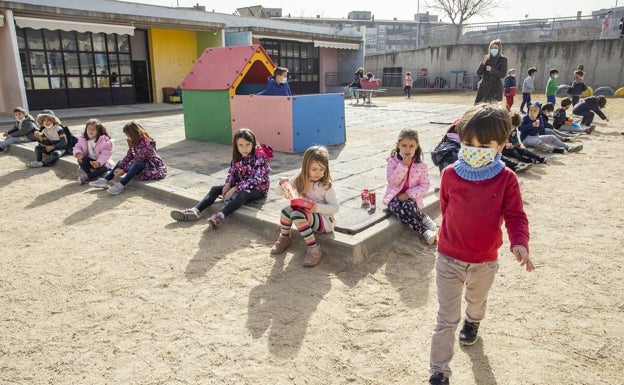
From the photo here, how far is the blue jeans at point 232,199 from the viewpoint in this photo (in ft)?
14.7

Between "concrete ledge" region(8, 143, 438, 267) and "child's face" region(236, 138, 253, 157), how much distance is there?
57 cm

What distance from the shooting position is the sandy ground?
2426mm

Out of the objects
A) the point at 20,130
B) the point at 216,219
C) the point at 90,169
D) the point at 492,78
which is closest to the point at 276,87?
the point at 90,169

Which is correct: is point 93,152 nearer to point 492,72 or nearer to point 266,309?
point 266,309

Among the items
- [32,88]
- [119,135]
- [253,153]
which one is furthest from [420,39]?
[253,153]

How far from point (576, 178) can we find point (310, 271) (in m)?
4.64

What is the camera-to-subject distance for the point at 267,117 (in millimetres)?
7809

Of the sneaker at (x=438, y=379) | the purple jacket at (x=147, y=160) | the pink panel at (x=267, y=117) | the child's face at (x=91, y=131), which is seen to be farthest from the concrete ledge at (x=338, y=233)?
the pink panel at (x=267, y=117)

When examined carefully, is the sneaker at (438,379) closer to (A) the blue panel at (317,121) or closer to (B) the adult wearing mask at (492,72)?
(A) the blue panel at (317,121)

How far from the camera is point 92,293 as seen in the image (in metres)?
3.24

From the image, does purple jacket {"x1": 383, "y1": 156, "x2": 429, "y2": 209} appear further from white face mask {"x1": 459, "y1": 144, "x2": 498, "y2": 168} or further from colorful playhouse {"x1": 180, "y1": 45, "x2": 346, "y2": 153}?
colorful playhouse {"x1": 180, "y1": 45, "x2": 346, "y2": 153}

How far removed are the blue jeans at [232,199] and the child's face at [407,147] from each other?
1.62m

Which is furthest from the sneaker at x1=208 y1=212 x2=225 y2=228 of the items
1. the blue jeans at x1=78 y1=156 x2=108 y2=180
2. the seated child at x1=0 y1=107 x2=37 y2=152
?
the seated child at x1=0 y1=107 x2=37 y2=152

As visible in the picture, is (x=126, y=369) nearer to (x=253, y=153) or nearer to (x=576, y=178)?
(x=253, y=153)
